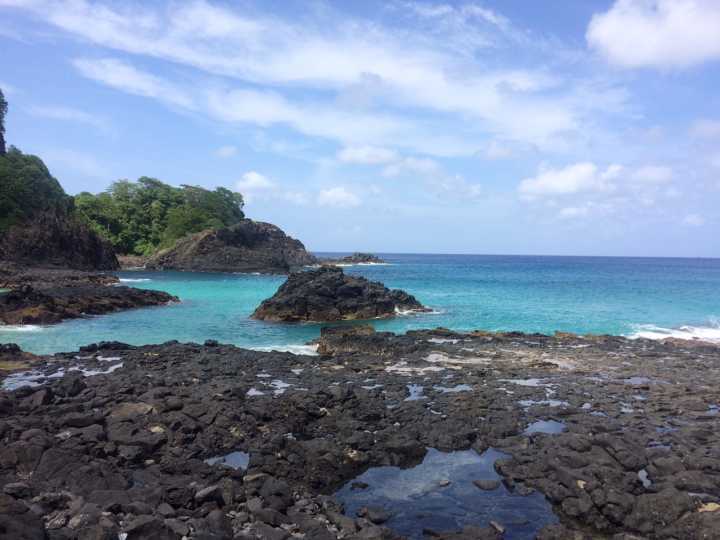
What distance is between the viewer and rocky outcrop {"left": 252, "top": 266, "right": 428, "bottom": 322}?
38.8 m

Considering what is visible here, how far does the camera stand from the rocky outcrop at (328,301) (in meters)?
38.8

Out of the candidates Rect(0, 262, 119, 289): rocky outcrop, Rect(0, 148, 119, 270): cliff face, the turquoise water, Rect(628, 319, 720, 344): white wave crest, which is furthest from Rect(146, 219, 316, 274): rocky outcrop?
Rect(628, 319, 720, 344): white wave crest

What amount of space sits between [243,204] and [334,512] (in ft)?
442

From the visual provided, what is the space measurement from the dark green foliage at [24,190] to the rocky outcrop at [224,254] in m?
19.3

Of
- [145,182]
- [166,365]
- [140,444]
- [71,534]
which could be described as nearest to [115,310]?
[166,365]

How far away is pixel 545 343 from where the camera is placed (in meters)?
27.4

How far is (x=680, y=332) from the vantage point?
112 ft

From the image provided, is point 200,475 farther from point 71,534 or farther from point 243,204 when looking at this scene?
point 243,204

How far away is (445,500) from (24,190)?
272ft

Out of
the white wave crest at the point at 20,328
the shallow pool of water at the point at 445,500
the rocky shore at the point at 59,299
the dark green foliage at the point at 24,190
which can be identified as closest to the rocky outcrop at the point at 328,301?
the rocky shore at the point at 59,299

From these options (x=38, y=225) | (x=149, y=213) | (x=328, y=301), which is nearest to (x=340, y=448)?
(x=328, y=301)

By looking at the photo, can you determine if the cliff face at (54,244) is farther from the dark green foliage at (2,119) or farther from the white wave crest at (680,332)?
the white wave crest at (680,332)

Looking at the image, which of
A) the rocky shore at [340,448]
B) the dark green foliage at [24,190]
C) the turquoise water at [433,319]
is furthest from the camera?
the dark green foliage at [24,190]

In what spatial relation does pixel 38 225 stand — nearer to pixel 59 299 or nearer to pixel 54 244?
pixel 54 244
